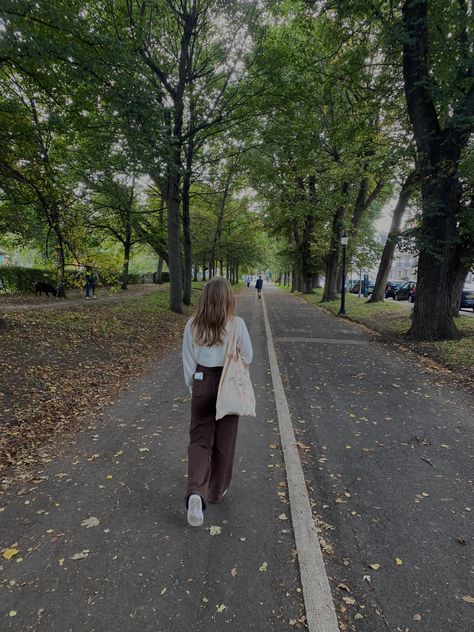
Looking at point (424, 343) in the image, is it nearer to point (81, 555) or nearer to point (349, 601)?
point (349, 601)

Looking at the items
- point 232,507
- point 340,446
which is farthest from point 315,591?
point 340,446

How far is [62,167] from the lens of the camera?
49.4ft

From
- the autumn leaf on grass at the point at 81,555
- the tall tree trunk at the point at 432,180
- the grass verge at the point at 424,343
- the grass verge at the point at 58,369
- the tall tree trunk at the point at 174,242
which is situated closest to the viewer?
the autumn leaf on grass at the point at 81,555

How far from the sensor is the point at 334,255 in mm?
26953

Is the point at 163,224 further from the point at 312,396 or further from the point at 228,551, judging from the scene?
the point at 228,551

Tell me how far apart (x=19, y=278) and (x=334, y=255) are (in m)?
21.0

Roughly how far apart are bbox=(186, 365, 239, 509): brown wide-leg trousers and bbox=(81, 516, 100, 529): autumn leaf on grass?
0.82 metres

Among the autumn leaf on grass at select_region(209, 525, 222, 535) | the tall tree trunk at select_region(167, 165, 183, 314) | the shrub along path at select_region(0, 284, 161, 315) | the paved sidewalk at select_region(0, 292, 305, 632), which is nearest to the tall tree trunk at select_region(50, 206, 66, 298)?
the shrub along path at select_region(0, 284, 161, 315)

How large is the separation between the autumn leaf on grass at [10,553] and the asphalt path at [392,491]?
2.31 meters

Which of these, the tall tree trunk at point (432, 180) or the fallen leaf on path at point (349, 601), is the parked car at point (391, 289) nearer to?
the tall tree trunk at point (432, 180)

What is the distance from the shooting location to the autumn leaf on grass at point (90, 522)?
307 cm

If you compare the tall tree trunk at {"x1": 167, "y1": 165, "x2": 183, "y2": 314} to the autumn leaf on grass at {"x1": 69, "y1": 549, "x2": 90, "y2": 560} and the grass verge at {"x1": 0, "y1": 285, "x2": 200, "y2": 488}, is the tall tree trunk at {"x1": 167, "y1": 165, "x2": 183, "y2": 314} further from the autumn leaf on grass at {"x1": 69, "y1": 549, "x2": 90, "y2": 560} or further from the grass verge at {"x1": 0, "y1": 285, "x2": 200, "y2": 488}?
the autumn leaf on grass at {"x1": 69, "y1": 549, "x2": 90, "y2": 560}

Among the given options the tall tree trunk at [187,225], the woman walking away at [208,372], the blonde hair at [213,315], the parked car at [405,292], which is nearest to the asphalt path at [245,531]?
the woman walking away at [208,372]

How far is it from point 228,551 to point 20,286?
24.8 meters
